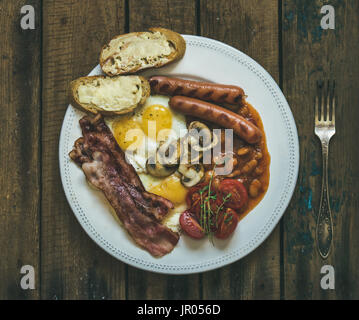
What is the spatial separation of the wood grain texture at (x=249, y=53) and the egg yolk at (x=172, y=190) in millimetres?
536

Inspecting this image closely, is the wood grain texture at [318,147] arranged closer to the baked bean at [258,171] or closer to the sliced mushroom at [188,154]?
the baked bean at [258,171]

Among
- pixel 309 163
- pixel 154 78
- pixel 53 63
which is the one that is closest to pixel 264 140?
pixel 309 163

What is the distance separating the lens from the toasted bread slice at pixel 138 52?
2350 millimetres

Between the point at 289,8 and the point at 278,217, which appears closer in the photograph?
the point at 278,217

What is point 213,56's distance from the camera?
2.38m

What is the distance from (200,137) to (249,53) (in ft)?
2.13

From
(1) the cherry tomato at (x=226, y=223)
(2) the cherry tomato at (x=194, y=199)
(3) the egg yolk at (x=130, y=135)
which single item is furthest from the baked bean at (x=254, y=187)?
(3) the egg yolk at (x=130, y=135)

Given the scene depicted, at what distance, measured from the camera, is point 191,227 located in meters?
2.31

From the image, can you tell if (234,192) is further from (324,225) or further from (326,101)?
(326,101)

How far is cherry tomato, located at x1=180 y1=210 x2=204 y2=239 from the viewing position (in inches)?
90.9

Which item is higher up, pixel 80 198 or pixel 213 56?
pixel 213 56

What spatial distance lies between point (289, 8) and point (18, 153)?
1982mm

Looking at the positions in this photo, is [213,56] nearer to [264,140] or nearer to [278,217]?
[264,140]
